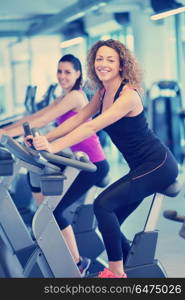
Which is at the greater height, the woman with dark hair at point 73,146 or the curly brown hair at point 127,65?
the curly brown hair at point 127,65

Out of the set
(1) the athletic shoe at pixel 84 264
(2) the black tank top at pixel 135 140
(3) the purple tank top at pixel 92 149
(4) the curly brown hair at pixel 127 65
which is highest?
(4) the curly brown hair at pixel 127 65

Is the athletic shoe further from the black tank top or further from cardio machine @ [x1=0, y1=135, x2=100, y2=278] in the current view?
the black tank top

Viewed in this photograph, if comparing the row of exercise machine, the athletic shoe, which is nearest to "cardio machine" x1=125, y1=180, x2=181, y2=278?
the row of exercise machine

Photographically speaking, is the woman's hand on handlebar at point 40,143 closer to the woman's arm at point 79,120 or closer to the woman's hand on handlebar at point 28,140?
the woman's hand on handlebar at point 28,140

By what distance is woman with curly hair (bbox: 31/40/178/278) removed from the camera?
288 cm

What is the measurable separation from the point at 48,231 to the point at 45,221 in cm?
6

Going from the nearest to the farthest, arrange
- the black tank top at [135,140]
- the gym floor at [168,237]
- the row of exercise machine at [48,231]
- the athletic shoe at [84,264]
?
the row of exercise machine at [48,231], the black tank top at [135,140], the athletic shoe at [84,264], the gym floor at [168,237]

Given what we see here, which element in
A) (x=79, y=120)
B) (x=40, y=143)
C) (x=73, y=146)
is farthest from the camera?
(x=73, y=146)

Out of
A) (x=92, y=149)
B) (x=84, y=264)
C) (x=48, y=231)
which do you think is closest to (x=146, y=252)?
(x=84, y=264)

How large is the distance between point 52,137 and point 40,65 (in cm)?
1243

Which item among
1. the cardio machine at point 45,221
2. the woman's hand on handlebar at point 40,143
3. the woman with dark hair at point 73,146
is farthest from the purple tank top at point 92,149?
the woman's hand on handlebar at point 40,143

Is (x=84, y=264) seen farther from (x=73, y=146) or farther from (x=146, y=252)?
(x=73, y=146)

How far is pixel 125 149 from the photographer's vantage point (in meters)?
2.95

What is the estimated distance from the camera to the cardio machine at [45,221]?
2.71 meters
